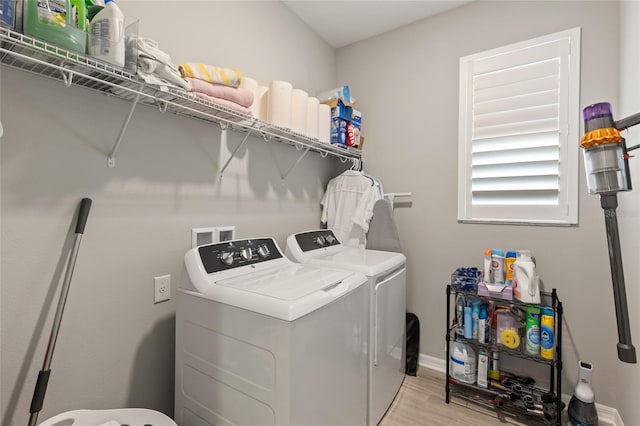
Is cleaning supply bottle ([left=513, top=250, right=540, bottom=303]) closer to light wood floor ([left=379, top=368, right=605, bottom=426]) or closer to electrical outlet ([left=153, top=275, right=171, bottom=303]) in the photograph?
light wood floor ([left=379, top=368, right=605, bottom=426])

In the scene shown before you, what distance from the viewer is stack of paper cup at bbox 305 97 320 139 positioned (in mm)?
2047

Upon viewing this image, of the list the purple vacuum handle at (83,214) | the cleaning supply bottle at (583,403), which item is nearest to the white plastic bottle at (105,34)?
the purple vacuum handle at (83,214)

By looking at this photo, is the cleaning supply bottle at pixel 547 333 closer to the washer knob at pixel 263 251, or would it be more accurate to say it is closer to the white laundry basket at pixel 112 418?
the washer knob at pixel 263 251

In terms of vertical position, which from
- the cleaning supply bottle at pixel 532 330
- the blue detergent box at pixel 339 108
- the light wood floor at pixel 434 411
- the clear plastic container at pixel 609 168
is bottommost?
the light wood floor at pixel 434 411

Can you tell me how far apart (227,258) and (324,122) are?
1.29 m

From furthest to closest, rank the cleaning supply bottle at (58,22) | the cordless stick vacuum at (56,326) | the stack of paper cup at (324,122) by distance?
the stack of paper cup at (324,122), the cordless stick vacuum at (56,326), the cleaning supply bottle at (58,22)

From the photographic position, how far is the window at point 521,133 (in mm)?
1890

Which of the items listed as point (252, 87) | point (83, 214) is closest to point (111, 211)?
point (83, 214)

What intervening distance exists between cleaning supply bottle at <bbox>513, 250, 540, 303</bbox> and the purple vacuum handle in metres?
2.24

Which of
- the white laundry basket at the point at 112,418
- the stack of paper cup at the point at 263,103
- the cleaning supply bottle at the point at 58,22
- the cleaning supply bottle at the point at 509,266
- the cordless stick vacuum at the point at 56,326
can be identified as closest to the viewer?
the cleaning supply bottle at the point at 58,22

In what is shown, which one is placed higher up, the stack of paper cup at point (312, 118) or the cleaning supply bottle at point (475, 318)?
the stack of paper cup at point (312, 118)

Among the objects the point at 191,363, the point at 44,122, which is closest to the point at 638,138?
the point at 191,363

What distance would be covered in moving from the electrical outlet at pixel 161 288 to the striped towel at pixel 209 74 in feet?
3.17

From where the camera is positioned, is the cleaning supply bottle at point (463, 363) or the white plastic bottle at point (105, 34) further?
the cleaning supply bottle at point (463, 363)
